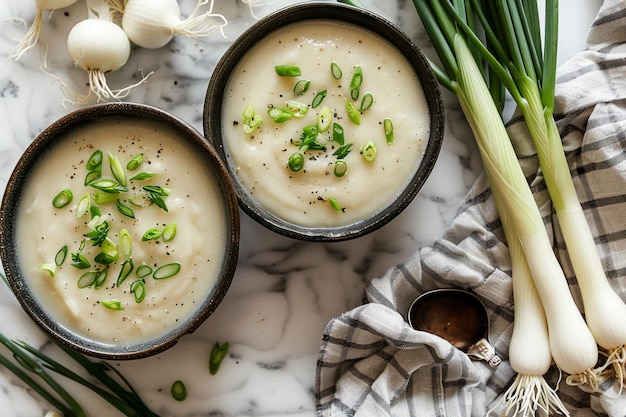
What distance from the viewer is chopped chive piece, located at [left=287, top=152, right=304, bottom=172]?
6.08 feet

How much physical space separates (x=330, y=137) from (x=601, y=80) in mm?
699

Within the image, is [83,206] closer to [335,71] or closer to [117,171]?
[117,171]

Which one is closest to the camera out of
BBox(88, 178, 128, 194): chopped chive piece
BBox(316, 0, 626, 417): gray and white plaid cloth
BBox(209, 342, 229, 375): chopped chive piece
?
BBox(88, 178, 128, 194): chopped chive piece

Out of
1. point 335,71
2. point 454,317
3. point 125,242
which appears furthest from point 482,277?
point 125,242

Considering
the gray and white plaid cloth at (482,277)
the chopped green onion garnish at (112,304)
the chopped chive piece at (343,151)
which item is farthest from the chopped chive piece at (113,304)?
the chopped chive piece at (343,151)

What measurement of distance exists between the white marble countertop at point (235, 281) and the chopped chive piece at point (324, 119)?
354 mm

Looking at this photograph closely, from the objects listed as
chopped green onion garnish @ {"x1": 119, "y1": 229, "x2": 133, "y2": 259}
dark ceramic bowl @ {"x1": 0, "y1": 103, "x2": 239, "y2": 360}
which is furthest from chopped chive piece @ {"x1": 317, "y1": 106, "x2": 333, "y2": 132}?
chopped green onion garnish @ {"x1": 119, "y1": 229, "x2": 133, "y2": 259}

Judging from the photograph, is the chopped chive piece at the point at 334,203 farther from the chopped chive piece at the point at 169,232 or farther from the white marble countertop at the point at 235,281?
the chopped chive piece at the point at 169,232

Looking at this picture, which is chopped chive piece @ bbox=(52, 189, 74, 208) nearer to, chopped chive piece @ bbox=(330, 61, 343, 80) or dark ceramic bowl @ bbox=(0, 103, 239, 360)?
dark ceramic bowl @ bbox=(0, 103, 239, 360)

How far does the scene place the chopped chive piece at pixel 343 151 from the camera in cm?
185

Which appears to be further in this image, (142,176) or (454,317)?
(454,317)

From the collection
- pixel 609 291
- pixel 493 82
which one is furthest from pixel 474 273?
pixel 493 82

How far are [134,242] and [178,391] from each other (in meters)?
0.47

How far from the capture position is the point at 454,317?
1981 mm
